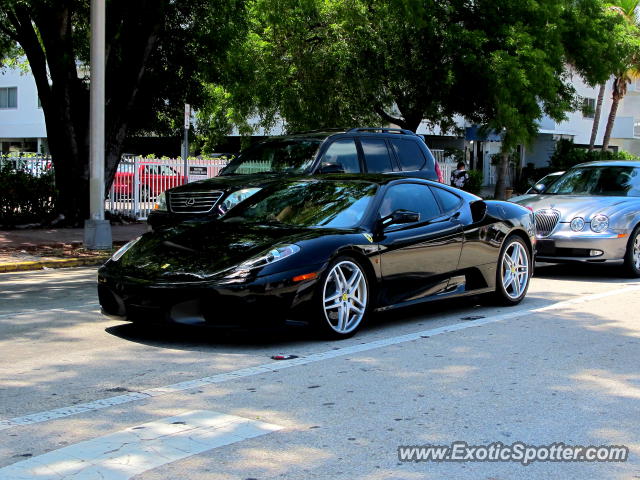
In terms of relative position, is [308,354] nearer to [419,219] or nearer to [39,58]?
[419,219]

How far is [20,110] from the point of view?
46.8 m

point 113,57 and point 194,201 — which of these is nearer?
point 194,201

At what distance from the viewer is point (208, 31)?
19.2 meters

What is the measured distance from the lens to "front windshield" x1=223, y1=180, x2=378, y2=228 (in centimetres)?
764

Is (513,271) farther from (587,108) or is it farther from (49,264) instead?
(587,108)

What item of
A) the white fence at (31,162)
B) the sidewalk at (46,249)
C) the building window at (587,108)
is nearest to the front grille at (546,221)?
the sidewalk at (46,249)

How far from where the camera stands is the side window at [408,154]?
525 inches

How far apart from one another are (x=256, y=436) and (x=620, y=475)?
6.12 ft

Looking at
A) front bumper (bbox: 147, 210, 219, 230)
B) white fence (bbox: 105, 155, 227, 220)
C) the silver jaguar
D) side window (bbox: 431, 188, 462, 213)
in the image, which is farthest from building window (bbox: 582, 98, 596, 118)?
side window (bbox: 431, 188, 462, 213)

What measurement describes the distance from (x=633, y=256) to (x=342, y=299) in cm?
638

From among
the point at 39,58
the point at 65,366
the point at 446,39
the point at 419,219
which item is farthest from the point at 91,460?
the point at 446,39

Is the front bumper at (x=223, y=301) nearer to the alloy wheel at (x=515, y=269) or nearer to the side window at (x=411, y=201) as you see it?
the side window at (x=411, y=201)

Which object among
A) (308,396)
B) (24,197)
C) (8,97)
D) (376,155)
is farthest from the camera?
(8,97)

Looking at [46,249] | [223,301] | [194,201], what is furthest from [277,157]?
[223,301]
